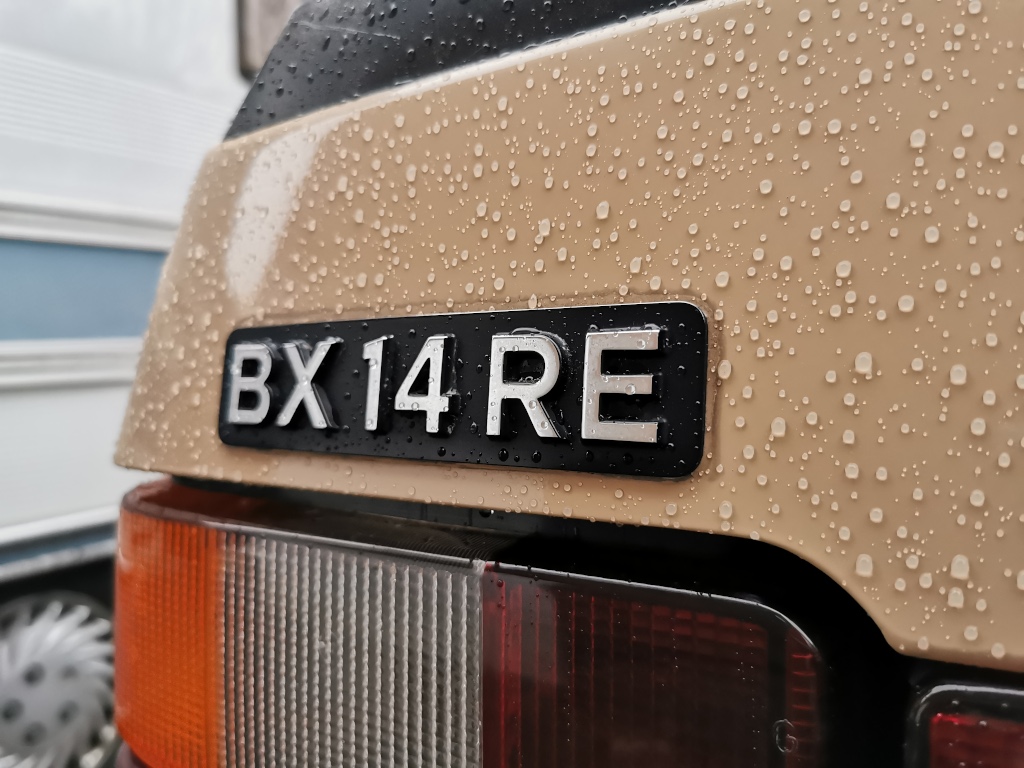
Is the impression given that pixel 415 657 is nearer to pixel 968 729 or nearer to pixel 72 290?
pixel 968 729

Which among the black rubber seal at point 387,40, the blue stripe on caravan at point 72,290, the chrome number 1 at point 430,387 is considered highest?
the black rubber seal at point 387,40

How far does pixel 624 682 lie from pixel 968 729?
231mm

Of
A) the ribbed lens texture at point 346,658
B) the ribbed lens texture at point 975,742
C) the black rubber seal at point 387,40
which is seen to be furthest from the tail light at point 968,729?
the black rubber seal at point 387,40

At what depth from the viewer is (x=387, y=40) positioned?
823 millimetres

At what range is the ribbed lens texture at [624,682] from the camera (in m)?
0.51

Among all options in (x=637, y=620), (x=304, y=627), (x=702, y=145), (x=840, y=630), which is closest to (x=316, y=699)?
(x=304, y=627)

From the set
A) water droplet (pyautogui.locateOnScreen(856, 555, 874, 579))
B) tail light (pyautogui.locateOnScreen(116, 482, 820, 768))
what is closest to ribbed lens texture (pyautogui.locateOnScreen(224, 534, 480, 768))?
tail light (pyautogui.locateOnScreen(116, 482, 820, 768))

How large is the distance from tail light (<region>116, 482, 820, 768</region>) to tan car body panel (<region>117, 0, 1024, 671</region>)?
0.21 ft

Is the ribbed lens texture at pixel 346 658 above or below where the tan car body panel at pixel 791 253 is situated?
below

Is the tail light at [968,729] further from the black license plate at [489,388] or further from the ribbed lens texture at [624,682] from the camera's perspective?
the black license plate at [489,388]

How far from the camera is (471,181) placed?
2.15 ft

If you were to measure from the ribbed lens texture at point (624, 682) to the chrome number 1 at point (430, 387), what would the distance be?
150mm

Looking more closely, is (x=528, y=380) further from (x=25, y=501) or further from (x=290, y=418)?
(x=25, y=501)

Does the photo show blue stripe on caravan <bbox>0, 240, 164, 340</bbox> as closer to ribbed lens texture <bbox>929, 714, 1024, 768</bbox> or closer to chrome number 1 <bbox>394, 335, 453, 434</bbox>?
chrome number 1 <bbox>394, 335, 453, 434</bbox>
